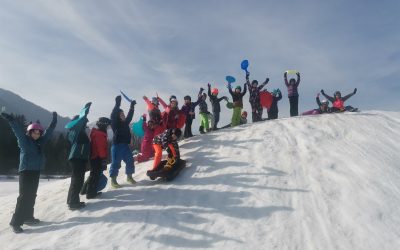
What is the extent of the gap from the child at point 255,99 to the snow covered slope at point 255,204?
3560 mm

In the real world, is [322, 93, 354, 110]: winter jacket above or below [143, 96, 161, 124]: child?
above

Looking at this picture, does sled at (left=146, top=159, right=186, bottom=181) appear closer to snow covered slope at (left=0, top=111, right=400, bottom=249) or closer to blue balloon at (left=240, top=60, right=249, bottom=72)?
snow covered slope at (left=0, top=111, right=400, bottom=249)

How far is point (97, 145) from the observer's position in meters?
8.99

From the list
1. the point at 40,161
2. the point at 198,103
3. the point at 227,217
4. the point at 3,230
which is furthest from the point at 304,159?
the point at 3,230

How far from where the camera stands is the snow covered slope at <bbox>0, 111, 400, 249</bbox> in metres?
6.98

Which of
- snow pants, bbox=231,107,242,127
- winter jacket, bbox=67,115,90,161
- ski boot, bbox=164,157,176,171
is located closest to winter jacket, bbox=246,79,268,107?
snow pants, bbox=231,107,242,127

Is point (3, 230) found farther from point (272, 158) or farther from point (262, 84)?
point (262, 84)

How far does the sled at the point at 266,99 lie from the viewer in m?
15.5

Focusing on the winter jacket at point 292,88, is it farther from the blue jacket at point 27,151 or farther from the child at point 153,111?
the blue jacket at point 27,151

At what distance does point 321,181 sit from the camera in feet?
29.1

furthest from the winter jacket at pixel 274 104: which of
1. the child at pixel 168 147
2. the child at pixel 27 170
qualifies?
the child at pixel 27 170

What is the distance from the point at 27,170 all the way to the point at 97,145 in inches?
66.4

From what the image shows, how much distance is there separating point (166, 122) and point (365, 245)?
6.89m

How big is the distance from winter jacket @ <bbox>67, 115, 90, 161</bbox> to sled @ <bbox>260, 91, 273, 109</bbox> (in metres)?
8.73
